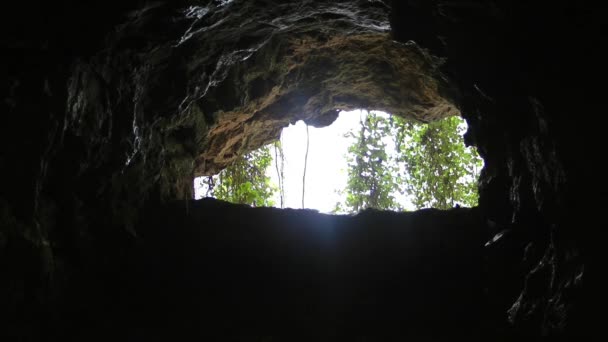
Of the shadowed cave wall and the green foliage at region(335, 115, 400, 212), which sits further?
the green foliage at region(335, 115, 400, 212)

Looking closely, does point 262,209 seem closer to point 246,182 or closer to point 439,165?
point 246,182

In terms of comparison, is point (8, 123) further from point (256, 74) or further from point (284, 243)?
point (256, 74)

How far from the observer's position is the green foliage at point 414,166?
1074cm

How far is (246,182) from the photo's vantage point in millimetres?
10023

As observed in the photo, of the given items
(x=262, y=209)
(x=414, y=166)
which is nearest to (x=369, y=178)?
(x=414, y=166)

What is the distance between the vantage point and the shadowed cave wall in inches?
150

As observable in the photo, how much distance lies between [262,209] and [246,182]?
130 inches

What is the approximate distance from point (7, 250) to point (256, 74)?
15.0 ft

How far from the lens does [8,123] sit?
12.3ft

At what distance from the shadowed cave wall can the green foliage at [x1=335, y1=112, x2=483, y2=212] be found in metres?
3.06

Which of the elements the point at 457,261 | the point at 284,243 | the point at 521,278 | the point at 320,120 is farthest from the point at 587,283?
the point at 320,120

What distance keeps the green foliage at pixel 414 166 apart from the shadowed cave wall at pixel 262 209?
10.0 feet

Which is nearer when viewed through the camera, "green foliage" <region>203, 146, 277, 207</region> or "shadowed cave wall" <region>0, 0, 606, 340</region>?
"shadowed cave wall" <region>0, 0, 606, 340</region>

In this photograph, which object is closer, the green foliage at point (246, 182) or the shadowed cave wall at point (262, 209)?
Answer: the shadowed cave wall at point (262, 209)
